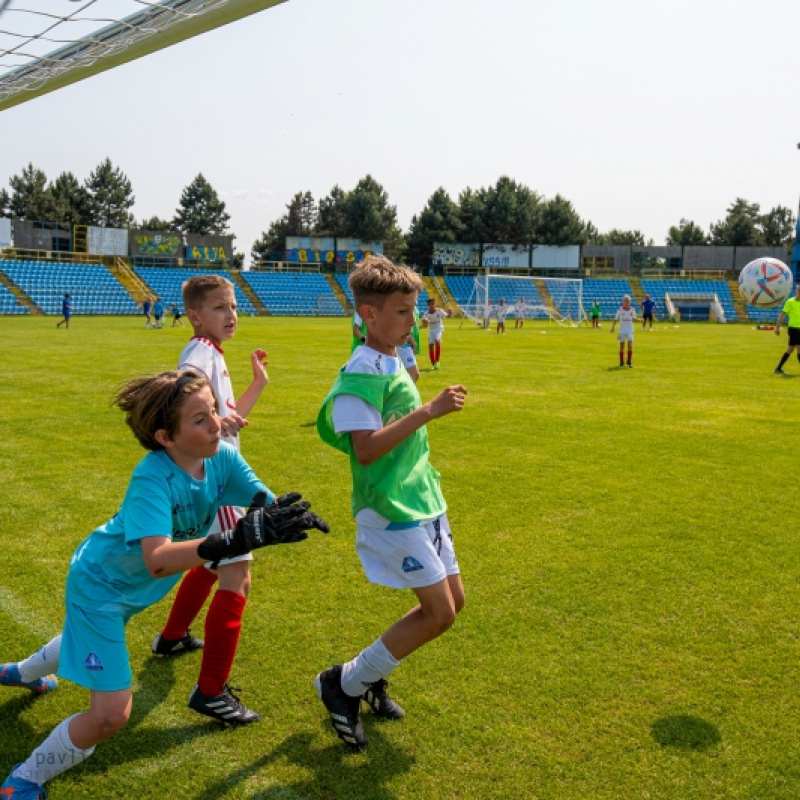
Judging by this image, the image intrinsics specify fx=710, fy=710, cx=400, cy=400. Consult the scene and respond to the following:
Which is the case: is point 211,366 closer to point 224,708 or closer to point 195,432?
point 195,432

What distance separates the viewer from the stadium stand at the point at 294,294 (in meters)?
54.8

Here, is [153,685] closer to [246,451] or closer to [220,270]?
[246,451]

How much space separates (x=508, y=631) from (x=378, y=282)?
7.39 feet

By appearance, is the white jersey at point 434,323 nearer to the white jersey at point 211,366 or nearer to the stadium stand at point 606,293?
the white jersey at point 211,366

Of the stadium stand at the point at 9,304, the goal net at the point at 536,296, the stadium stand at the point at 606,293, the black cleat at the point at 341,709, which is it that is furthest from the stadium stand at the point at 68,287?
the black cleat at the point at 341,709

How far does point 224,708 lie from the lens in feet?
10.5

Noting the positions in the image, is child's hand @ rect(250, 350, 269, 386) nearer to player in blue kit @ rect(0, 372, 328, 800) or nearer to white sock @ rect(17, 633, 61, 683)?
player in blue kit @ rect(0, 372, 328, 800)

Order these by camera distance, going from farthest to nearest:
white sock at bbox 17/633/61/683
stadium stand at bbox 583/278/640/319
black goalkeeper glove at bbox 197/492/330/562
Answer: stadium stand at bbox 583/278/640/319 < white sock at bbox 17/633/61/683 < black goalkeeper glove at bbox 197/492/330/562

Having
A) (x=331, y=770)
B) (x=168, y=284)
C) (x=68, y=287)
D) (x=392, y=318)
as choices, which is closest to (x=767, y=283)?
(x=392, y=318)

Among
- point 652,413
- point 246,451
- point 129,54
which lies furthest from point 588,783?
point 652,413

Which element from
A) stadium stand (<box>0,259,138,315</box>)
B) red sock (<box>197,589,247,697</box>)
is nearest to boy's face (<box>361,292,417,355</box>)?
red sock (<box>197,589,247,697</box>)

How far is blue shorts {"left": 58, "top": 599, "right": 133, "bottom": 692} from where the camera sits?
2641 mm

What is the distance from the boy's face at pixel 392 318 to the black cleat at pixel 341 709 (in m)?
1.50

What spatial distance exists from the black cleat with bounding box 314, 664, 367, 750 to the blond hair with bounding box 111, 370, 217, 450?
1327 mm
